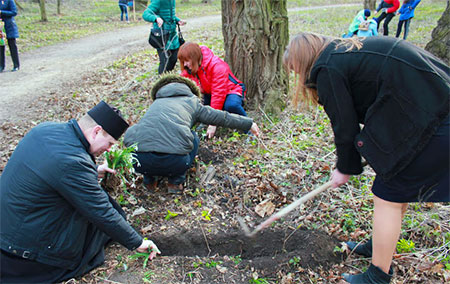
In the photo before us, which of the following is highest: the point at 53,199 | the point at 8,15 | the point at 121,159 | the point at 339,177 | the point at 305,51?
the point at 8,15

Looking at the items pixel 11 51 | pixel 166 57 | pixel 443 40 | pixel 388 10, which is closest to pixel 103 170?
pixel 166 57

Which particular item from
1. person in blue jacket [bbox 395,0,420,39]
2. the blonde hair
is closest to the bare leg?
the blonde hair

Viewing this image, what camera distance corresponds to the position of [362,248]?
2.84 metres

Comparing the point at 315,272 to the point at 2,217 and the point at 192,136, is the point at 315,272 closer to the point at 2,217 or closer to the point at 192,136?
the point at 192,136

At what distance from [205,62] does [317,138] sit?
1835mm

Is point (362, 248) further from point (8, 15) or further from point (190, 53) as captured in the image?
point (8, 15)

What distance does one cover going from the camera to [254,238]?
3.20 metres

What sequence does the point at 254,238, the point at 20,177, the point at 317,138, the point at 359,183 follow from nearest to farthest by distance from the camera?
the point at 20,177
the point at 254,238
the point at 359,183
the point at 317,138

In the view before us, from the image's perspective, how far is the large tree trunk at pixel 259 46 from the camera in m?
4.66

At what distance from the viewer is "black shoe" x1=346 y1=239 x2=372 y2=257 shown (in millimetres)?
2808

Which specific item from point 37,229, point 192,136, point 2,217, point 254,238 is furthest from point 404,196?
point 2,217

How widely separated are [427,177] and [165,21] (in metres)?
5.25

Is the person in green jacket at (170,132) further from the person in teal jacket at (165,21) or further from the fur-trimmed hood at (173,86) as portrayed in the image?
the person in teal jacket at (165,21)

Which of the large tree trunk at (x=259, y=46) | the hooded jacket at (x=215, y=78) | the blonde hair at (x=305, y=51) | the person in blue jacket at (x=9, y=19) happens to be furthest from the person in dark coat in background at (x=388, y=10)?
the person in blue jacket at (x=9, y=19)
